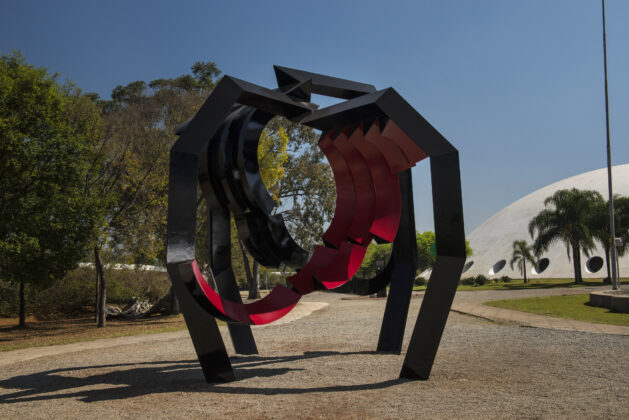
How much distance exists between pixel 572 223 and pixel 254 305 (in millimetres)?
38877

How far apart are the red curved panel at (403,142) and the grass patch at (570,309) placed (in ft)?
29.7

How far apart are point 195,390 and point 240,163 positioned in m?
3.79

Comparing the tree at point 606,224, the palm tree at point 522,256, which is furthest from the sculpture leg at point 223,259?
the palm tree at point 522,256

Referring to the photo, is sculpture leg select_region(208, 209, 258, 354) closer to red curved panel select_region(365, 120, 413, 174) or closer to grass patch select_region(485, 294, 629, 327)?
red curved panel select_region(365, 120, 413, 174)

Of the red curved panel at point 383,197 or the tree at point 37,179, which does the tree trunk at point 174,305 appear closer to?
the tree at point 37,179

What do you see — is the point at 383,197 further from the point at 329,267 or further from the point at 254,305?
the point at 254,305

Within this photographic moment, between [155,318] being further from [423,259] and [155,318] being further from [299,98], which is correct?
[423,259]

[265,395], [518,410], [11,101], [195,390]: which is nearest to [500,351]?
[518,410]

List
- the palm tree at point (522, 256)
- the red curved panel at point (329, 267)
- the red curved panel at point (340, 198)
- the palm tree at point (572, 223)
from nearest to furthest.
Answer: the red curved panel at point (329, 267) < the red curved panel at point (340, 198) < the palm tree at point (572, 223) < the palm tree at point (522, 256)

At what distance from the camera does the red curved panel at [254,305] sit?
7.21 metres

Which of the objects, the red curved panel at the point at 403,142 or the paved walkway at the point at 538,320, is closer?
the red curved panel at the point at 403,142

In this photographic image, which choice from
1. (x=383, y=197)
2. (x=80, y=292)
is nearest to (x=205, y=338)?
(x=383, y=197)

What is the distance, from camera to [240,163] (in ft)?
28.7

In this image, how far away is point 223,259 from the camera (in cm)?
992
